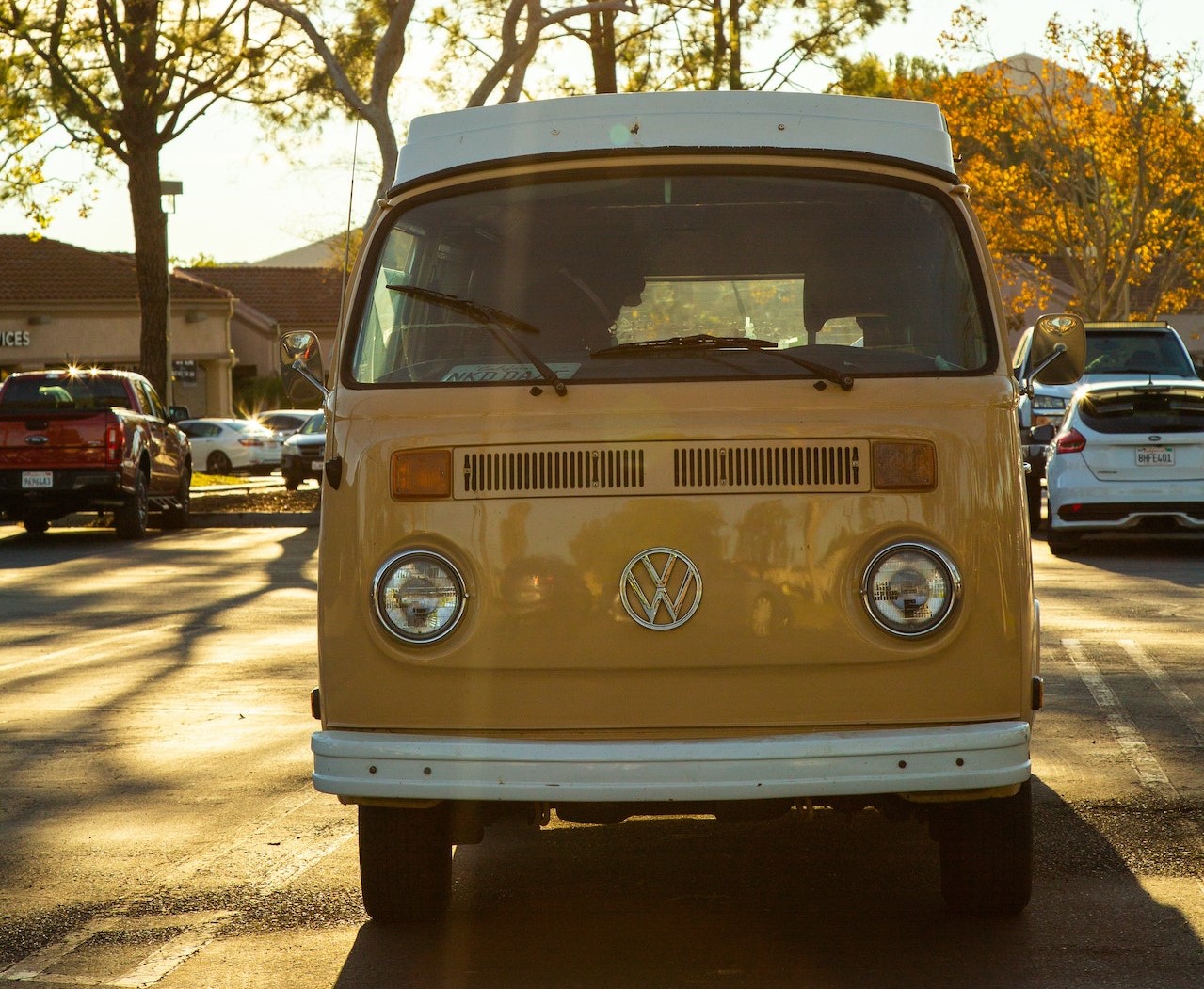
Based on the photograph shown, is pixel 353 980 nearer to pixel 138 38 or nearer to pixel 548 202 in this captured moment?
pixel 548 202

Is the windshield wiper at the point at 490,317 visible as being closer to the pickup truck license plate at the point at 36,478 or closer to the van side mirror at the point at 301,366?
the van side mirror at the point at 301,366

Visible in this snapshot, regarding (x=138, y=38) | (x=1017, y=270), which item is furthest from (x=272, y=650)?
(x=1017, y=270)

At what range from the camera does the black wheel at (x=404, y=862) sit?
5.27 m

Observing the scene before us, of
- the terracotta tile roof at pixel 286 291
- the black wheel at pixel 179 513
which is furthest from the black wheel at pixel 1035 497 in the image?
the terracotta tile roof at pixel 286 291

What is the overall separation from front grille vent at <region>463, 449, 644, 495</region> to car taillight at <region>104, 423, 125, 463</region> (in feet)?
56.0

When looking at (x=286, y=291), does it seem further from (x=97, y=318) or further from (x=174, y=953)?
(x=174, y=953)

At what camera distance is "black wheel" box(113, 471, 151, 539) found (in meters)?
21.9

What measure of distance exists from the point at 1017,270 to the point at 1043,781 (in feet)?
139

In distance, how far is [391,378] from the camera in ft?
17.3

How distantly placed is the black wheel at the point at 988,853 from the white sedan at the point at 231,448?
39565mm

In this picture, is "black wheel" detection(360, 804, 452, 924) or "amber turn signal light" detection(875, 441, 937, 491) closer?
"amber turn signal light" detection(875, 441, 937, 491)

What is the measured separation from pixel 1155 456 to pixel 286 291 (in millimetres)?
61449

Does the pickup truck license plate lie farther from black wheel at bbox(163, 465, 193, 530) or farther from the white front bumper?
the white front bumper

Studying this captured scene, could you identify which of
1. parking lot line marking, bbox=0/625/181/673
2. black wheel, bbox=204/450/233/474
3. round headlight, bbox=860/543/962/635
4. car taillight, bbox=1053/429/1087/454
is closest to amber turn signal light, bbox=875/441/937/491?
round headlight, bbox=860/543/962/635
